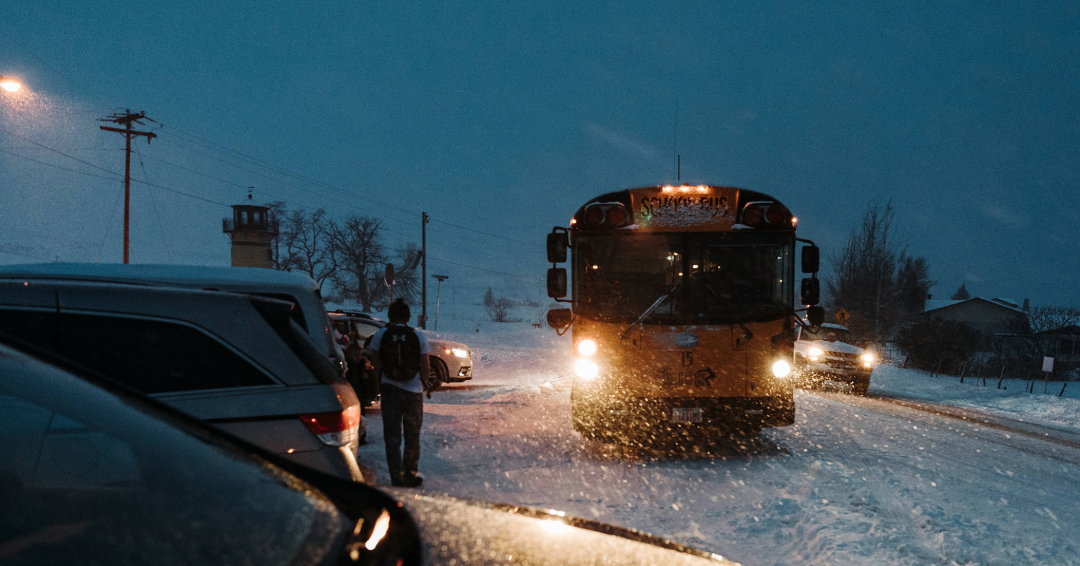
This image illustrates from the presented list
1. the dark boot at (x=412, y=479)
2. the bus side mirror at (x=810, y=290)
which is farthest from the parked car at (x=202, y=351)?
the bus side mirror at (x=810, y=290)

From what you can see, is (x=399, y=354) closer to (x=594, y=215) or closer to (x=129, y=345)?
(x=129, y=345)

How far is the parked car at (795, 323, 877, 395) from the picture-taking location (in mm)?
17250

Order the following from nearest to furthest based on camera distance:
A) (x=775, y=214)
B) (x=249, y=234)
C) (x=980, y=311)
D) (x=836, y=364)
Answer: (x=775, y=214), (x=836, y=364), (x=249, y=234), (x=980, y=311)

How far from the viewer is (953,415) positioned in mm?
13539

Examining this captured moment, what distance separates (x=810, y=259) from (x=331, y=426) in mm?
6331

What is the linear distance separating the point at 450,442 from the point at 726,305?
4134 mm

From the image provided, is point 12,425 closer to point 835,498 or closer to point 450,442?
point 835,498

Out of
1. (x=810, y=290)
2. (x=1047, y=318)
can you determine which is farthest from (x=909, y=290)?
(x=810, y=290)

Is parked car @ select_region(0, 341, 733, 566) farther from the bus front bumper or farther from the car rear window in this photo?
the bus front bumper

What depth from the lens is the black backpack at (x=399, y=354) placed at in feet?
20.8

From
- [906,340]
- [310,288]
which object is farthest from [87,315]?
[906,340]

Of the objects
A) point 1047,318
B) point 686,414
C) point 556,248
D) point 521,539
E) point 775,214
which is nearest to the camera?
point 521,539

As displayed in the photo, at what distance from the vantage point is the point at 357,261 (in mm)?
73188

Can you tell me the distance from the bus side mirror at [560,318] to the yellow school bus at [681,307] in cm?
30
